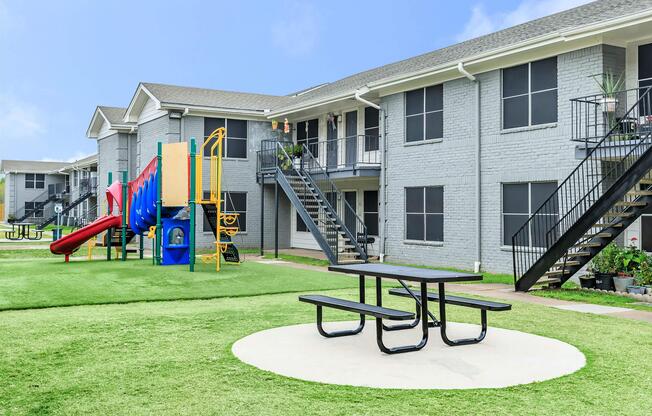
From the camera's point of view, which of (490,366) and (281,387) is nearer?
(281,387)

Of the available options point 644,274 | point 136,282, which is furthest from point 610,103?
point 136,282

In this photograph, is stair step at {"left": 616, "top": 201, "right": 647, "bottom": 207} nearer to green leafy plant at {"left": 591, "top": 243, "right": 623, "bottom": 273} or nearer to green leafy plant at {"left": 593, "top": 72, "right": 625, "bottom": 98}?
green leafy plant at {"left": 591, "top": 243, "right": 623, "bottom": 273}

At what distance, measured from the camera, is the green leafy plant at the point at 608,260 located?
13.5 m

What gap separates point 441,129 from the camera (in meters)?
18.9

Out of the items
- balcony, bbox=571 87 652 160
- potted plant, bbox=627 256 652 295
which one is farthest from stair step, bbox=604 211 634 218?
balcony, bbox=571 87 652 160

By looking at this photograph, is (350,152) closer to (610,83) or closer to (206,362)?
(610,83)

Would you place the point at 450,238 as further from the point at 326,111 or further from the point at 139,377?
the point at 139,377

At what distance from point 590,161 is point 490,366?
30.9 ft

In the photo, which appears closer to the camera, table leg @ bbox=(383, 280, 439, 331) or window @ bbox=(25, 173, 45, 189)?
table leg @ bbox=(383, 280, 439, 331)

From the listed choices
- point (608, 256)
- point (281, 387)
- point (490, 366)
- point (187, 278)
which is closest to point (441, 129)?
point (608, 256)

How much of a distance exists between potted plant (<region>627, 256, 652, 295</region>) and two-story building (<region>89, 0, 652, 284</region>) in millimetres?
921

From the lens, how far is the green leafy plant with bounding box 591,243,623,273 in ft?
44.2

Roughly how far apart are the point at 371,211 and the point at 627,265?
1116cm

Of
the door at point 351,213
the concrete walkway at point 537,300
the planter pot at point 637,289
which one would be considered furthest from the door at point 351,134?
the planter pot at point 637,289
